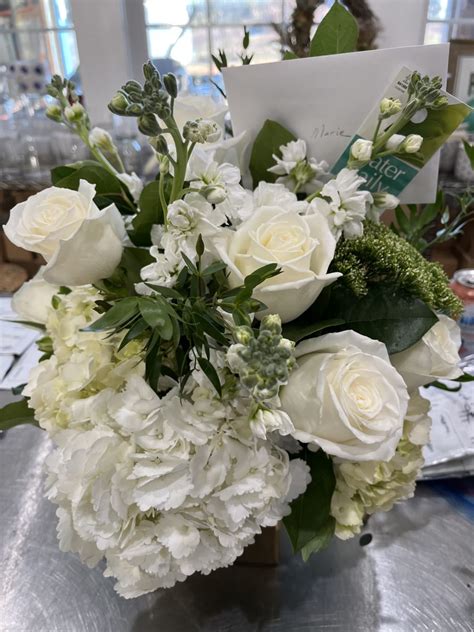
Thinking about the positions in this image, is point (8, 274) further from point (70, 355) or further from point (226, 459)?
A: point (226, 459)

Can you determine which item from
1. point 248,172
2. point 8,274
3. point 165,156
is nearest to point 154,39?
point 8,274

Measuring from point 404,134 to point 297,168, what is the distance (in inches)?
4.3

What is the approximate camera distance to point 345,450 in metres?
0.41

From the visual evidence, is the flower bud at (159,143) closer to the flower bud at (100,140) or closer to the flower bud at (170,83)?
the flower bud at (170,83)

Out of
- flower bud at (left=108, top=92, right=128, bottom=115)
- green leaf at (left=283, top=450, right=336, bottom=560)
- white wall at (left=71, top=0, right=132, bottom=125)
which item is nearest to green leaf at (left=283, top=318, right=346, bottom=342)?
green leaf at (left=283, top=450, right=336, bottom=560)

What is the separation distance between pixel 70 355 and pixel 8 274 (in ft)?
5.17

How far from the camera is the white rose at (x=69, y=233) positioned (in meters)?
0.42

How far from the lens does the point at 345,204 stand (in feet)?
1.50

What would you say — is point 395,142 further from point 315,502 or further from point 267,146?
point 315,502

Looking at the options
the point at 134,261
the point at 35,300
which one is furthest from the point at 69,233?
the point at 35,300

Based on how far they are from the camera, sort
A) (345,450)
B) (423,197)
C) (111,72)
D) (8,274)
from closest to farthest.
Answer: (345,450) → (423,197) → (8,274) → (111,72)

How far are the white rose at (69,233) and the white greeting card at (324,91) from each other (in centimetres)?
19

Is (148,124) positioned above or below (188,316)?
above

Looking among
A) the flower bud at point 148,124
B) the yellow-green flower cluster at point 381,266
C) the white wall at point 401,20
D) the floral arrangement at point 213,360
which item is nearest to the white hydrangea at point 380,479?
the floral arrangement at point 213,360
